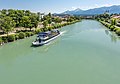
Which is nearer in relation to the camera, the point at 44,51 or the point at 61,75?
the point at 61,75

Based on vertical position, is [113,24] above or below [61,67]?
above

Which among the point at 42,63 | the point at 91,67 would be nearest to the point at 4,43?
the point at 42,63

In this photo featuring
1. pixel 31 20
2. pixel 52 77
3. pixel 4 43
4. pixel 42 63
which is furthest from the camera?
pixel 31 20

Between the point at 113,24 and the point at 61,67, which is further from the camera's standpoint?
the point at 113,24

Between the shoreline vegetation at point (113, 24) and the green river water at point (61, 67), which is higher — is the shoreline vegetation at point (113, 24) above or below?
above

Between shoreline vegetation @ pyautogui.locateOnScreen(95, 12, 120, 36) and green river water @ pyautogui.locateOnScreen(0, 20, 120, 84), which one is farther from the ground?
shoreline vegetation @ pyautogui.locateOnScreen(95, 12, 120, 36)

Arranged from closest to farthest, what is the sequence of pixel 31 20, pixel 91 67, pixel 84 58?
1. pixel 91 67
2. pixel 84 58
3. pixel 31 20

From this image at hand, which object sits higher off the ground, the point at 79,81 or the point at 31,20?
the point at 31,20

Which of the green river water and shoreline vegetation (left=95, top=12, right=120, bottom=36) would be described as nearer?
the green river water

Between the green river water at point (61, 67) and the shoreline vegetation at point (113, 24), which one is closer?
the green river water at point (61, 67)

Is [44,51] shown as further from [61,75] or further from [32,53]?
[61,75]

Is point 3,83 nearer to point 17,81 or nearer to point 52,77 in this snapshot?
point 17,81
